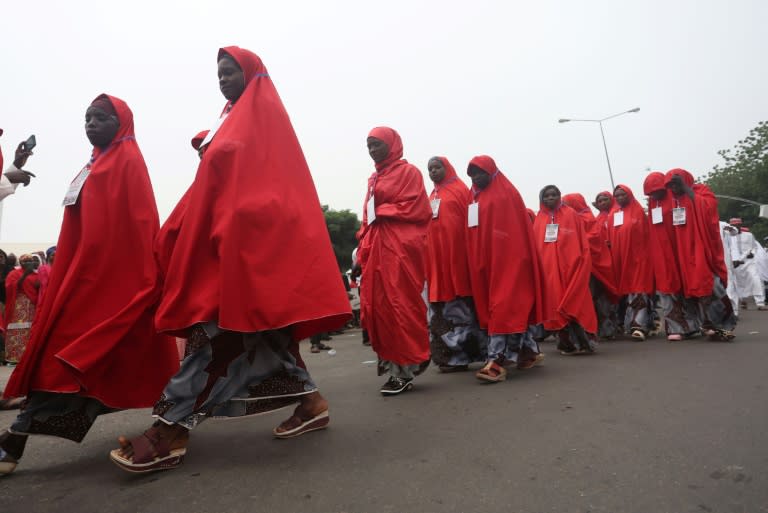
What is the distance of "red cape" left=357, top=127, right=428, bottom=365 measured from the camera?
4.39m

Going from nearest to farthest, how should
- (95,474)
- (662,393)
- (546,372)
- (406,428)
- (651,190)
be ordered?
(95,474)
(406,428)
(662,393)
(546,372)
(651,190)

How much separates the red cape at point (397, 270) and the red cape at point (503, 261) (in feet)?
2.81

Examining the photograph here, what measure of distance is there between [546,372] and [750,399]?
1878 mm

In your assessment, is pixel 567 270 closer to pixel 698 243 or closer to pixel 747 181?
pixel 698 243

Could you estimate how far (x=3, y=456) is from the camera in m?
2.76

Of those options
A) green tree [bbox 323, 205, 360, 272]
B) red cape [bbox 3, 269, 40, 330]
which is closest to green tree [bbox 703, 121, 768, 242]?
green tree [bbox 323, 205, 360, 272]

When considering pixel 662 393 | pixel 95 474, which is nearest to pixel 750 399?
pixel 662 393

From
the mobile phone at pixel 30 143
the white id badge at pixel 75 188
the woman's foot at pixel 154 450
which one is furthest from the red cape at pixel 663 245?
the mobile phone at pixel 30 143

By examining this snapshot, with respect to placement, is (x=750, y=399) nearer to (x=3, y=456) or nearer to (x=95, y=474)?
(x=95, y=474)

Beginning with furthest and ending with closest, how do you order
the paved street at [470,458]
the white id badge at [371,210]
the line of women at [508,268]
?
the white id badge at [371,210]
the line of women at [508,268]
the paved street at [470,458]

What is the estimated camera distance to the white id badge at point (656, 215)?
24.2ft

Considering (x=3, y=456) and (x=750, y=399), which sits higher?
(x=3, y=456)

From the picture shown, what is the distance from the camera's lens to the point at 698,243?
682 centimetres

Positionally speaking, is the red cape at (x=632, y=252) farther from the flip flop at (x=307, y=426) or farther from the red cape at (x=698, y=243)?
the flip flop at (x=307, y=426)
